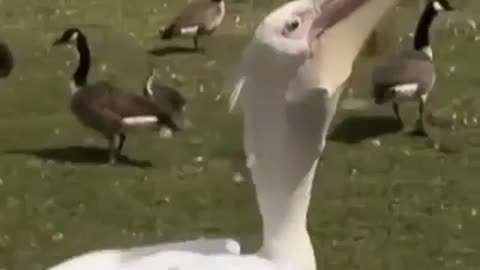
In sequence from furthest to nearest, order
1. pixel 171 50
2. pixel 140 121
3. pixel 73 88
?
pixel 171 50, pixel 73 88, pixel 140 121

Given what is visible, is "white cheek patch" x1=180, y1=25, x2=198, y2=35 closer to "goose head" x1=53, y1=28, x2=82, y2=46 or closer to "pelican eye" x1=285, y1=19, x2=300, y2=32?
"goose head" x1=53, y1=28, x2=82, y2=46

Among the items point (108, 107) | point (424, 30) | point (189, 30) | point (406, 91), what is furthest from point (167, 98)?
point (189, 30)

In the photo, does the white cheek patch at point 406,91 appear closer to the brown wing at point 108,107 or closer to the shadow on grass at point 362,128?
the shadow on grass at point 362,128

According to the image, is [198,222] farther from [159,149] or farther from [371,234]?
[159,149]

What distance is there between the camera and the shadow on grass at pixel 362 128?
9438mm

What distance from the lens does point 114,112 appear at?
31.6ft

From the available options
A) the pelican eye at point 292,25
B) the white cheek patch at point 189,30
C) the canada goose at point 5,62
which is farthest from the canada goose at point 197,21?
the pelican eye at point 292,25

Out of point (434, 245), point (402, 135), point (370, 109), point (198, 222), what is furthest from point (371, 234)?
point (370, 109)

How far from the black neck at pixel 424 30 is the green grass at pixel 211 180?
0.31 meters

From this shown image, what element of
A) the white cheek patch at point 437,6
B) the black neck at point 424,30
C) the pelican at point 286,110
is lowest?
the white cheek patch at point 437,6

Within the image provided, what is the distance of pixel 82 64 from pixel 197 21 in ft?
9.36

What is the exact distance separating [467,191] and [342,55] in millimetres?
4700

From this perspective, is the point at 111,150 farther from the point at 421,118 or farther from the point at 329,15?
the point at 329,15

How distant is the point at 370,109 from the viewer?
1057 cm
